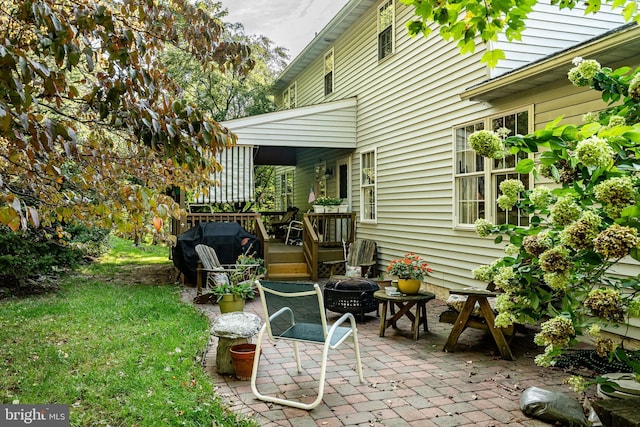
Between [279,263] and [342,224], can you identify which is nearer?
[279,263]

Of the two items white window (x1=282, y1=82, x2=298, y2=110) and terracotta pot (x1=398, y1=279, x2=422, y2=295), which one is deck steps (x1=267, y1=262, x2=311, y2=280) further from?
white window (x1=282, y1=82, x2=298, y2=110)

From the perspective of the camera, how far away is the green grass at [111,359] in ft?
11.3

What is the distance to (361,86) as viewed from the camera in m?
11.4

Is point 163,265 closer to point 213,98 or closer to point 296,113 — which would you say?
point 296,113

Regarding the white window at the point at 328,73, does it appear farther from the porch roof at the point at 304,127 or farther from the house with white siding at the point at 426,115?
the porch roof at the point at 304,127

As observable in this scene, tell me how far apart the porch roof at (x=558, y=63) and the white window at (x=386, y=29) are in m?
3.59

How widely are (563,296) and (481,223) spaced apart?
1.98 feet

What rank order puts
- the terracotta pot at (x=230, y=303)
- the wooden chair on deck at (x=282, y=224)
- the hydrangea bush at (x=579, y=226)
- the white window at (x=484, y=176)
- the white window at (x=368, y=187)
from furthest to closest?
the wooden chair on deck at (x=282, y=224) < the white window at (x=368, y=187) < the terracotta pot at (x=230, y=303) < the white window at (x=484, y=176) < the hydrangea bush at (x=579, y=226)

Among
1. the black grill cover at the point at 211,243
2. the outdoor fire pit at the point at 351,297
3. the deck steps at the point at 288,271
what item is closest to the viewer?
the outdoor fire pit at the point at 351,297

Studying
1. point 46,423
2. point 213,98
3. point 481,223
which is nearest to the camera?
point 481,223

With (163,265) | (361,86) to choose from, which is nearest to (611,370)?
(361,86)

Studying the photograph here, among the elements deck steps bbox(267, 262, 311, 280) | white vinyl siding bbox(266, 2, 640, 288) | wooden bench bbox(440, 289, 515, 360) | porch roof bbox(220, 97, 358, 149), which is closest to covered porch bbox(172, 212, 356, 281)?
deck steps bbox(267, 262, 311, 280)

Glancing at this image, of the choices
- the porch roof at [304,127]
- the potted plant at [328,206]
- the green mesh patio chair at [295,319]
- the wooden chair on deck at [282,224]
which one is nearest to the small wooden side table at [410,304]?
the green mesh patio chair at [295,319]

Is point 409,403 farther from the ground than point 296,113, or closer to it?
closer to it
